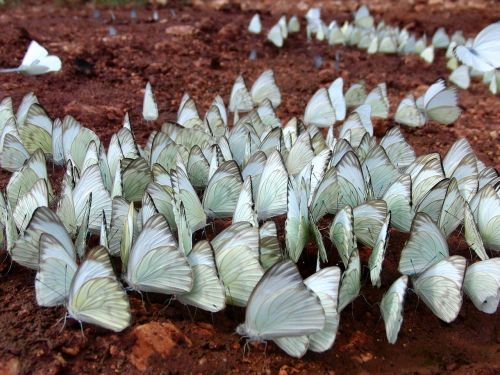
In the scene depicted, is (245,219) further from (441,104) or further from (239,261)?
(441,104)

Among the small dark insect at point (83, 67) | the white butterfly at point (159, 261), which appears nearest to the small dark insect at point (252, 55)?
the small dark insect at point (83, 67)

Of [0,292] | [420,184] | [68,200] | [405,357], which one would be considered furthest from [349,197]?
[0,292]

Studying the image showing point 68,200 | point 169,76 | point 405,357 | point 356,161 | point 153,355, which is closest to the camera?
point 153,355

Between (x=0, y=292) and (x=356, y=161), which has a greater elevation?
(x=356, y=161)

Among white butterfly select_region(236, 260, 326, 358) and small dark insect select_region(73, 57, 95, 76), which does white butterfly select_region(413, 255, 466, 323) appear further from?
small dark insect select_region(73, 57, 95, 76)

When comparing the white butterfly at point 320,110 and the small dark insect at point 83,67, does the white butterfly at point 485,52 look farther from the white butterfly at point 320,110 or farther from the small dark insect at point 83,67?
the small dark insect at point 83,67

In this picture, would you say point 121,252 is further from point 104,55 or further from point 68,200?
point 104,55
